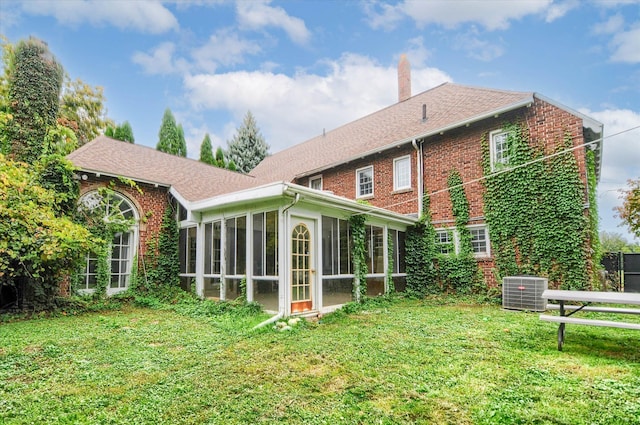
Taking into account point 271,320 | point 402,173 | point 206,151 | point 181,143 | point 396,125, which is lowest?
point 271,320

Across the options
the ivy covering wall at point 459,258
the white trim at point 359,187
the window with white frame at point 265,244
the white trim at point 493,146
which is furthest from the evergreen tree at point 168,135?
the white trim at point 493,146

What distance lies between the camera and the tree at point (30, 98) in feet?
25.9

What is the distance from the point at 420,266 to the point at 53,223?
31.2 feet

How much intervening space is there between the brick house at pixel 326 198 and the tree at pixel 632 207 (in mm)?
2946

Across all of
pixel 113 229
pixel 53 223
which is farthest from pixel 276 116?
pixel 53 223

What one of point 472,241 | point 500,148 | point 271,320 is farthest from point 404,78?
point 271,320

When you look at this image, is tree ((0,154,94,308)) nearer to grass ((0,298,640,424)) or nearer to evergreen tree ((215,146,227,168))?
grass ((0,298,640,424))

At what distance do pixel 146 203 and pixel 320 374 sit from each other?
8666 mm

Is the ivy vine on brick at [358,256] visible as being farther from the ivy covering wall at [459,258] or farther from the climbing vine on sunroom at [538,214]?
the climbing vine on sunroom at [538,214]

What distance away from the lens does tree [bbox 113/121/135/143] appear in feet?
74.9

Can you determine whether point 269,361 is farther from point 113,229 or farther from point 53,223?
point 113,229

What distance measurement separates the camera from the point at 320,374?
3684 mm

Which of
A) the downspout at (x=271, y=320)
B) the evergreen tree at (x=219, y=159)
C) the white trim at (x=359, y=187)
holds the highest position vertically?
the evergreen tree at (x=219, y=159)

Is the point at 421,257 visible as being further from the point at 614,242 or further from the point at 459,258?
the point at 614,242
